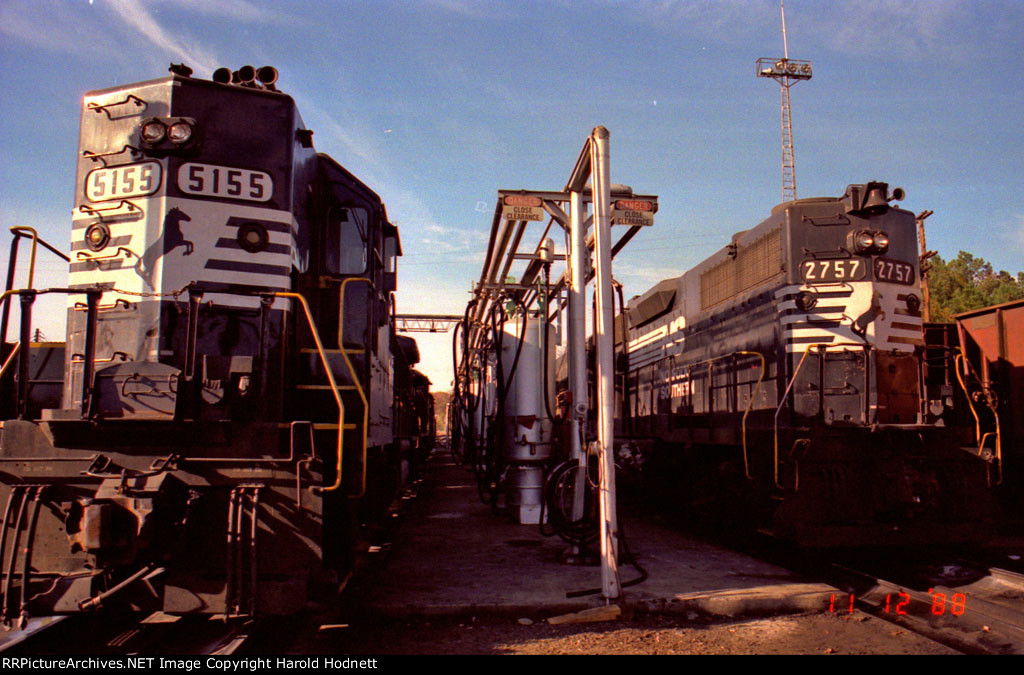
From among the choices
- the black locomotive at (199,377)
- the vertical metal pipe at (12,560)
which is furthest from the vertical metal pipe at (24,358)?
the vertical metal pipe at (12,560)

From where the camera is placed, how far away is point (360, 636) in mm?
4617

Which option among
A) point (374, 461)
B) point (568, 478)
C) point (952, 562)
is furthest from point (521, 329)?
point (952, 562)

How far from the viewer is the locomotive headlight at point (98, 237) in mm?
4914

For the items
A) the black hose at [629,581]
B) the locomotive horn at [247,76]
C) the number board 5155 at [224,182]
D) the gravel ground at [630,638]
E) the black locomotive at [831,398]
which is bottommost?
the gravel ground at [630,638]

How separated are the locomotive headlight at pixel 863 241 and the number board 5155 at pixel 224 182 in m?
5.61

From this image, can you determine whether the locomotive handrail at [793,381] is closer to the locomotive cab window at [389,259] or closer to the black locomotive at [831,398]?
the black locomotive at [831,398]

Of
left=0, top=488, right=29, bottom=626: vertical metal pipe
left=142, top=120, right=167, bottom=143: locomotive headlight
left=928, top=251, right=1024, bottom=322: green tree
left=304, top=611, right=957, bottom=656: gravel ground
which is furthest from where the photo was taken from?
left=928, top=251, right=1024, bottom=322: green tree

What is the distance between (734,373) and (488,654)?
4951mm

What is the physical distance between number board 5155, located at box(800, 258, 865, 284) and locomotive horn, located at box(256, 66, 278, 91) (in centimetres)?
533

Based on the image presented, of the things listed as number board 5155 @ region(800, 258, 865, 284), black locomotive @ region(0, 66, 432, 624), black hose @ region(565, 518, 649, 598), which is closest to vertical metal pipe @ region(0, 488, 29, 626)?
black locomotive @ region(0, 66, 432, 624)

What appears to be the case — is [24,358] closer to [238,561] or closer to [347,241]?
[238,561]

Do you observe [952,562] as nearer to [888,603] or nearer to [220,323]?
[888,603]

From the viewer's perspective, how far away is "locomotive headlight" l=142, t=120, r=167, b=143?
16.1 feet

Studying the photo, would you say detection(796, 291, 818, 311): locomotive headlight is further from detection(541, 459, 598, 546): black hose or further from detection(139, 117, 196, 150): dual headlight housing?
detection(139, 117, 196, 150): dual headlight housing
